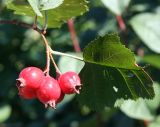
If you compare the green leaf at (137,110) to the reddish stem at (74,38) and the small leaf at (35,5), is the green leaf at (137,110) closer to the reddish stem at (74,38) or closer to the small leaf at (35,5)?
the reddish stem at (74,38)

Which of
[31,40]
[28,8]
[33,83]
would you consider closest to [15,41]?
[31,40]

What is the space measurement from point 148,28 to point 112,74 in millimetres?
1403

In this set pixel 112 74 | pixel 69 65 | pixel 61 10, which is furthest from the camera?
pixel 69 65

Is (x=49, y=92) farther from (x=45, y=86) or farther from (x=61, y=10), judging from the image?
(x=61, y=10)

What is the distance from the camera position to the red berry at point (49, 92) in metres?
1.99

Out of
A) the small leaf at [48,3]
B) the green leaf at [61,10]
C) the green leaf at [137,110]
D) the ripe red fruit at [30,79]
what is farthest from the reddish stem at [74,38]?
the ripe red fruit at [30,79]

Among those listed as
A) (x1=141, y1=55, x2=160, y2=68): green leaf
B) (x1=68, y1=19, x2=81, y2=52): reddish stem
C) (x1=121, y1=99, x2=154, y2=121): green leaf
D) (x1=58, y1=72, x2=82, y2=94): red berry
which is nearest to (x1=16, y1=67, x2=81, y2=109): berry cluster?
(x1=58, y1=72, x2=82, y2=94): red berry

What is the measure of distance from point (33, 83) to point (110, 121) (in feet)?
9.05

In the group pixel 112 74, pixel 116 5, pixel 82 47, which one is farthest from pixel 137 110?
pixel 112 74

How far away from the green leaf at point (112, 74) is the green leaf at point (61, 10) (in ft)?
0.62

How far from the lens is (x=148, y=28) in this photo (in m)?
3.61

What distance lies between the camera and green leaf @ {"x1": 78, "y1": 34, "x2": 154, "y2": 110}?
2.18 metres

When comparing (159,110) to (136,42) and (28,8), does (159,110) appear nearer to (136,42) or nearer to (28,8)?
(136,42)

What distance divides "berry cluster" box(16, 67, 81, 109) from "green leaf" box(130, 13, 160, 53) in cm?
145
